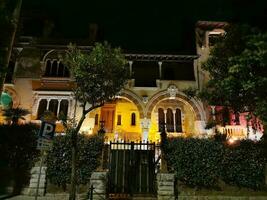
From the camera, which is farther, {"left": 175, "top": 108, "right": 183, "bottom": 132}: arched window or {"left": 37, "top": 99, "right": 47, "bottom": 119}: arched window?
{"left": 175, "top": 108, "right": 183, "bottom": 132}: arched window

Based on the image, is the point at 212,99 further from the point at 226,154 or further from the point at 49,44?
the point at 49,44

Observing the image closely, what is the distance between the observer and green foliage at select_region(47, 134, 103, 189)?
14445 mm

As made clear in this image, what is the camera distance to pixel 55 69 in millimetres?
26047

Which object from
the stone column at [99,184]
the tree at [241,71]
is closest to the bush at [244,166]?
the tree at [241,71]

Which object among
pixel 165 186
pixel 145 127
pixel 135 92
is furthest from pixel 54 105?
pixel 165 186

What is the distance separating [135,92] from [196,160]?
1204 cm

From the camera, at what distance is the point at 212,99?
633 inches

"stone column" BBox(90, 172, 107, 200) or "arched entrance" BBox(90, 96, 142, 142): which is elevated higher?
"arched entrance" BBox(90, 96, 142, 142)

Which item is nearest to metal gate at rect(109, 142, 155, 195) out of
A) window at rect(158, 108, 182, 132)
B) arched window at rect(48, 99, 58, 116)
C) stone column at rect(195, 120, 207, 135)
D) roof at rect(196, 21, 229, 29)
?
stone column at rect(195, 120, 207, 135)

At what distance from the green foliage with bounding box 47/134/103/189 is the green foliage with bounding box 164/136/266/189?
400 cm

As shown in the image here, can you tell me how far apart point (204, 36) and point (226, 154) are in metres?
15.9

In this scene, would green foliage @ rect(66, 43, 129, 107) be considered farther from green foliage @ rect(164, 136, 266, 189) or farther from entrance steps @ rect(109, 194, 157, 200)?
entrance steps @ rect(109, 194, 157, 200)

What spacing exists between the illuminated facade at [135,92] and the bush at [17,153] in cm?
838

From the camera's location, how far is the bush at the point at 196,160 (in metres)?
14.4
